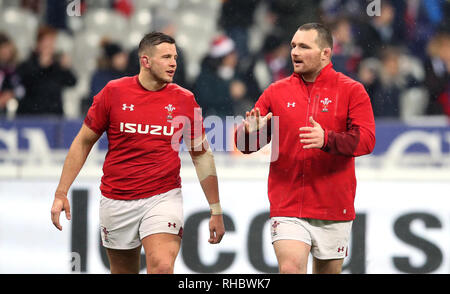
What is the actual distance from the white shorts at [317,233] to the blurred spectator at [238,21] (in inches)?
126

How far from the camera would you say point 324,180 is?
4.66 meters

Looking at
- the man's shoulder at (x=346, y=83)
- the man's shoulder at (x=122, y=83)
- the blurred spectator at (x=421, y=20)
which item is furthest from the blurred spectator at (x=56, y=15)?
the man's shoulder at (x=346, y=83)

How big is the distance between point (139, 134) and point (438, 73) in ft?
11.4

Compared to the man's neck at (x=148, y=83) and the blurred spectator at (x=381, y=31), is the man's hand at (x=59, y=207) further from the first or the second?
the blurred spectator at (x=381, y=31)

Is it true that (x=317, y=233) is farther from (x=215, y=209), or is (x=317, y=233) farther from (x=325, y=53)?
(x=325, y=53)

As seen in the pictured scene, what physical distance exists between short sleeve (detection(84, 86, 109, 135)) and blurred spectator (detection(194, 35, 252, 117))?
5.69 ft

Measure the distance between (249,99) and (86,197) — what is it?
1528mm

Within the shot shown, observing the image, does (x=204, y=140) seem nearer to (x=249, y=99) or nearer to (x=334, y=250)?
(x=334, y=250)

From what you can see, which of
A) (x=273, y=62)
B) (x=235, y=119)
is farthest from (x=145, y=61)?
(x=273, y=62)

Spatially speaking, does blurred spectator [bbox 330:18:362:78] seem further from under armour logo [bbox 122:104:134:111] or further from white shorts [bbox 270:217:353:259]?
under armour logo [bbox 122:104:134:111]

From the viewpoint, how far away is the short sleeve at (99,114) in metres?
4.78

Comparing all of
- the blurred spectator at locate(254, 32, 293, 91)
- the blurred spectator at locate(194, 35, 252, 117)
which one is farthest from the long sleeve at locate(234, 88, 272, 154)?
the blurred spectator at locate(254, 32, 293, 91)

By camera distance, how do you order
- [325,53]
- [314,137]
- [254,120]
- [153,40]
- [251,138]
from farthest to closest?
[153,40] < [325,53] < [251,138] < [254,120] < [314,137]

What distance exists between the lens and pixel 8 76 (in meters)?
7.52
